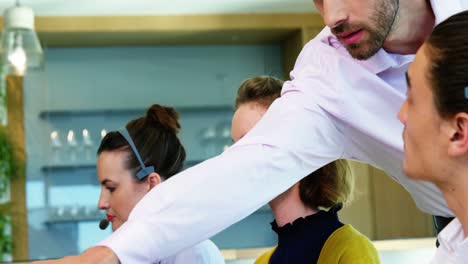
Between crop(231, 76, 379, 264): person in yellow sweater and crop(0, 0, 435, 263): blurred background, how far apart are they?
10.7 feet

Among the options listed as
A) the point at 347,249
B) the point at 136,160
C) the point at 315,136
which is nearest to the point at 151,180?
the point at 136,160

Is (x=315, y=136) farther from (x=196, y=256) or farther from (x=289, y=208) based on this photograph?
(x=196, y=256)

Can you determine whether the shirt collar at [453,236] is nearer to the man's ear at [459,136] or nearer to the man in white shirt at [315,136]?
the man's ear at [459,136]

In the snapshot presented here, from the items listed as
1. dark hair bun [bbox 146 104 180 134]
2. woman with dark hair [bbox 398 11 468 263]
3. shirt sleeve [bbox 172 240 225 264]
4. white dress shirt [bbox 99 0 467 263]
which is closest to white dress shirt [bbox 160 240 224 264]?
shirt sleeve [bbox 172 240 225 264]

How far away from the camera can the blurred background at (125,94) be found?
5121mm

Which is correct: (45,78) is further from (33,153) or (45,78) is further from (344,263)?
(344,263)

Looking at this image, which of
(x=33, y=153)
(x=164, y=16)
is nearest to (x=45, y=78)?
(x=33, y=153)

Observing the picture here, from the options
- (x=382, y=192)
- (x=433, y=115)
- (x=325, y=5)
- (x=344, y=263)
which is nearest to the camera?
(x=433, y=115)

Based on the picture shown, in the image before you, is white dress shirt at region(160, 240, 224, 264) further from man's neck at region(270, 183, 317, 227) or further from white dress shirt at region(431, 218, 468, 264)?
white dress shirt at region(431, 218, 468, 264)

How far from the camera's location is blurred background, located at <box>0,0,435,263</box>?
16.8 feet

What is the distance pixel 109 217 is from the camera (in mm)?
1949

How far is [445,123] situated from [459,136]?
21 mm

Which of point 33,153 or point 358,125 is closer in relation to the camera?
point 358,125

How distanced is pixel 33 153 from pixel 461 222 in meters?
4.55
